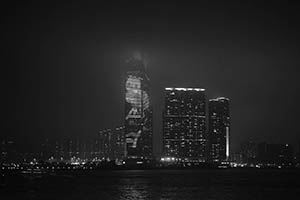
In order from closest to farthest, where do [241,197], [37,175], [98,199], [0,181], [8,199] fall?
[8,199], [98,199], [241,197], [0,181], [37,175]

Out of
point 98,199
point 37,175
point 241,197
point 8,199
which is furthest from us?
point 37,175

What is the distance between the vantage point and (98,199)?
56.8m

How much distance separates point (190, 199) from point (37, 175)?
248 ft

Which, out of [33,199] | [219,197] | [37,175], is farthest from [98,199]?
[37,175]

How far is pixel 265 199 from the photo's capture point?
2338 inches

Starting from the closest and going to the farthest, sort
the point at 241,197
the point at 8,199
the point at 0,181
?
the point at 8,199, the point at 241,197, the point at 0,181

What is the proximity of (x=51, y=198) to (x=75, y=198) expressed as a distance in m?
2.65

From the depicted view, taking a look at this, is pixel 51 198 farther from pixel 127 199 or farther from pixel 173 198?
pixel 173 198

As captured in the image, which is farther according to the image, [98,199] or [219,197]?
[219,197]

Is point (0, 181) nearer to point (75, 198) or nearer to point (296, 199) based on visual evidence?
point (75, 198)

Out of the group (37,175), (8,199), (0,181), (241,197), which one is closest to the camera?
(8,199)

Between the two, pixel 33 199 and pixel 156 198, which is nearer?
pixel 33 199

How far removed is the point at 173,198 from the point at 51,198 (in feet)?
45.5

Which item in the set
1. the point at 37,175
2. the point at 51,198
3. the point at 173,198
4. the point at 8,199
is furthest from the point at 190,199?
the point at 37,175
